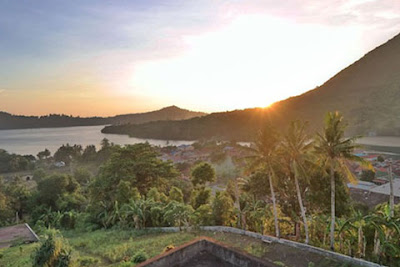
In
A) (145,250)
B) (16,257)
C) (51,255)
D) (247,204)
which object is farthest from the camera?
(247,204)

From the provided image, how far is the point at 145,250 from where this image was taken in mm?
12344

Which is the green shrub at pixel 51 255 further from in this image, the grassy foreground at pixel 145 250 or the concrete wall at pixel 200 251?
the concrete wall at pixel 200 251

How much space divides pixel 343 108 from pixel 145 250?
9095 centimetres

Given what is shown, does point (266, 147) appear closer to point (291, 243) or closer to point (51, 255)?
point (291, 243)

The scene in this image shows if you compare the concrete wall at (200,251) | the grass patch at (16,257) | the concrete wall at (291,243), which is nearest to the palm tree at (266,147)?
the concrete wall at (291,243)

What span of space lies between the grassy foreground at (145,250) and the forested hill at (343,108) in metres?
57.1

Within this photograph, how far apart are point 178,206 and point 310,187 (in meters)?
7.15

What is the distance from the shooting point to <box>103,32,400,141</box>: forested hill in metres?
82.4

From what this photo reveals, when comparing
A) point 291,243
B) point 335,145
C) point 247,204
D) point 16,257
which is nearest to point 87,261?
point 16,257

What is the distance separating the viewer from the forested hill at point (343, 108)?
82.4m

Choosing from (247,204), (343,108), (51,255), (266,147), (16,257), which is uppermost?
(343,108)

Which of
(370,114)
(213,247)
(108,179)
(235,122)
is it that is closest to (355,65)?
(370,114)

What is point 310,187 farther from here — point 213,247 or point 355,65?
point 355,65

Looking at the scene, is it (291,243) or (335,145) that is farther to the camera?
(291,243)
